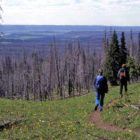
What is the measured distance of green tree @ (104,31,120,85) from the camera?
87625mm

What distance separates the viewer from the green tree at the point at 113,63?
287ft

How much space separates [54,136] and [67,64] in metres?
162

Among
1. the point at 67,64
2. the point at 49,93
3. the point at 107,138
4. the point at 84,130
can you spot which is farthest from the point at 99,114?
the point at 67,64

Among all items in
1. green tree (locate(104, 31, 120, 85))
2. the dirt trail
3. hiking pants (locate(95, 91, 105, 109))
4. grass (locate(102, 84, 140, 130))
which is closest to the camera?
the dirt trail

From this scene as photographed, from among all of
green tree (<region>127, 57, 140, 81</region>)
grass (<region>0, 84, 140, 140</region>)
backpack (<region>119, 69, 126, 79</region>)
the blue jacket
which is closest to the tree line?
green tree (<region>127, 57, 140, 81</region>)

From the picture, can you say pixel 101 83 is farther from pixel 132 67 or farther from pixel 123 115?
pixel 132 67

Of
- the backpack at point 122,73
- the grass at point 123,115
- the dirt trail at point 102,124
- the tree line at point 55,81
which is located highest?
the backpack at point 122,73

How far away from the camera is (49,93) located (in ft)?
541

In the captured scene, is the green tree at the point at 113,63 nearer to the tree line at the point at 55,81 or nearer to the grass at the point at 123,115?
the grass at the point at 123,115

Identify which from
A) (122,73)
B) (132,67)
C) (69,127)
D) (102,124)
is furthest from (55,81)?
(69,127)

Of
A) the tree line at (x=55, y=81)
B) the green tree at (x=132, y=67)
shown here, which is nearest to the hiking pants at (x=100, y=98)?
the green tree at (x=132, y=67)

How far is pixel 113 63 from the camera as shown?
90.0m

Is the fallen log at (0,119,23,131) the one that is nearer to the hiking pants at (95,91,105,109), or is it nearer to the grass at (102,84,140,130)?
the grass at (102,84,140,130)

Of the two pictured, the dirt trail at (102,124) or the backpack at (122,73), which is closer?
the dirt trail at (102,124)
